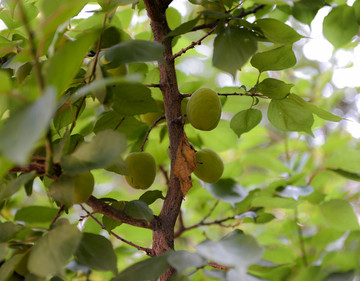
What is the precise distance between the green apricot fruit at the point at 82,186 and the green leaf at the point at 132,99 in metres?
0.10

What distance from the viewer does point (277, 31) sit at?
1.73ft

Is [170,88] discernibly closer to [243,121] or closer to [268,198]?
[243,121]

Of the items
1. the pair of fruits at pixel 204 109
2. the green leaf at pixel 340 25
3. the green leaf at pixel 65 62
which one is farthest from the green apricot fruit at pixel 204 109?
the green leaf at pixel 340 25

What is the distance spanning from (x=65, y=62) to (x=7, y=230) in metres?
0.21

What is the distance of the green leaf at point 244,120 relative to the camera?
0.65 metres

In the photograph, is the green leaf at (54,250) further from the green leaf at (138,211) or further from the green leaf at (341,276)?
the green leaf at (341,276)

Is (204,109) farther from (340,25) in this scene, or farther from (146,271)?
(340,25)

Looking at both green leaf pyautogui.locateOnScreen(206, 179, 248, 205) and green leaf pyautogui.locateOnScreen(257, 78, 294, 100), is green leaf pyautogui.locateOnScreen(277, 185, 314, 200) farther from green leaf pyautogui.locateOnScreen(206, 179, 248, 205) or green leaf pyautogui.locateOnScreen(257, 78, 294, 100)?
green leaf pyautogui.locateOnScreen(257, 78, 294, 100)

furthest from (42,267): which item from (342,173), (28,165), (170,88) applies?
(342,173)

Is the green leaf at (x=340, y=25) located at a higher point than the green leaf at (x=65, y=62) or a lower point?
lower

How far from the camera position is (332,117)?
58 cm

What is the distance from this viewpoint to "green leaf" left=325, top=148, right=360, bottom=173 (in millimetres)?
800

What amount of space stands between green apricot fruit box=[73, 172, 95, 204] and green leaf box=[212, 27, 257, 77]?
0.21m

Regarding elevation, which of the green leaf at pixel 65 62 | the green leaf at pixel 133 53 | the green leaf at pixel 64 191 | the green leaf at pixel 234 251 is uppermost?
the green leaf at pixel 65 62
